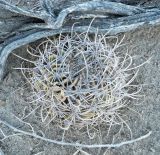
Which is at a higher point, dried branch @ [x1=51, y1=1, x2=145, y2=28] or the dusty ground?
dried branch @ [x1=51, y1=1, x2=145, y2=28]

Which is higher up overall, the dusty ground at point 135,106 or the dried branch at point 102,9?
the dried branch at point 102,9

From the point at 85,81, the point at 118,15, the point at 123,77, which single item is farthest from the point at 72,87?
the point at 118,15

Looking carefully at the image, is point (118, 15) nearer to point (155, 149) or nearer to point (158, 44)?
point (158, 44)

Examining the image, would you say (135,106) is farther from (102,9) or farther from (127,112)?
(102,9)

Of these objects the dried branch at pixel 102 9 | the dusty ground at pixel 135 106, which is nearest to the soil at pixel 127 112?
the dusty ground at pixel 135 106

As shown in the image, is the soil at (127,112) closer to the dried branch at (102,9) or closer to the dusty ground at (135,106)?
the dusty ground at (135,106)

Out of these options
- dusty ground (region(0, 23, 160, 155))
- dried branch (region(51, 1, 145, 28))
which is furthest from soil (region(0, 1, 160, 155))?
dried branch (region(51, 1, 145, 28))

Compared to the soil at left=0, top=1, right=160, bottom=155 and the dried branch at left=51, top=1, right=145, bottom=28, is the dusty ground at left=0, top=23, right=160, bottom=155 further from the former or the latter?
the dried branch at left=51, top=1, right=145, bottom=28
